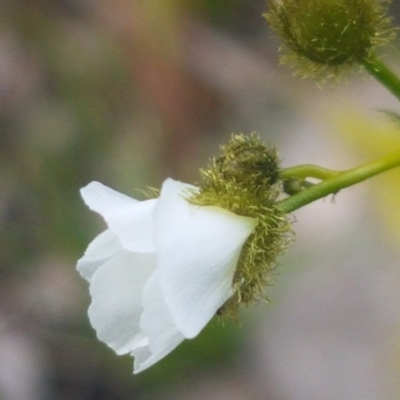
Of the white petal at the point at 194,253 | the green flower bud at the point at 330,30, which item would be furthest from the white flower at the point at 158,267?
the green flower bud at the point at 330,30

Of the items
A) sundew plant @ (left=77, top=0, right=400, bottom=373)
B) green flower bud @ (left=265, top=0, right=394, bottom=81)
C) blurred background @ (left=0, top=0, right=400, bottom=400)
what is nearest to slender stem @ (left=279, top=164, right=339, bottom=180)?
sundew plant @ (left=77, top=0, right=400, bottom=373)

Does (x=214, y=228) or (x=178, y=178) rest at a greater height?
(x=214, y=228)

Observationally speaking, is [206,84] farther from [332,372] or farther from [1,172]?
[332,372]

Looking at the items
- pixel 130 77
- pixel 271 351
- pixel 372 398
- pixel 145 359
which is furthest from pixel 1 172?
pixel 145 359

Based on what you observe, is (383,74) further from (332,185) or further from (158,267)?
(158,267)

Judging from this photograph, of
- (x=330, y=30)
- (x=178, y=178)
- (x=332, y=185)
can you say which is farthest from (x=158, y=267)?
(x=178, y=178)

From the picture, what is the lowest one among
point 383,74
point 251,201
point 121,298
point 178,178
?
point 178,178
